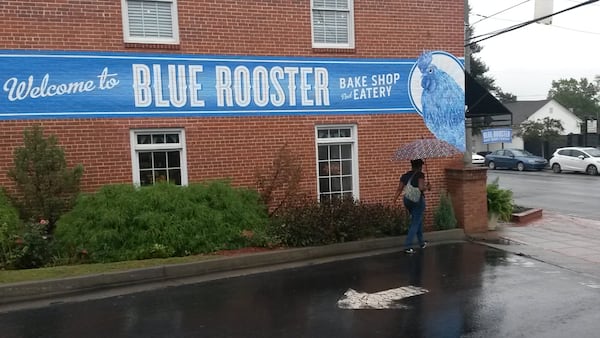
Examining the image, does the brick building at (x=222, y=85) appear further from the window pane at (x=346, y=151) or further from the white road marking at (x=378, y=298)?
the white road marking at (x=378, y=298)

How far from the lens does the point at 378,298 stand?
6.66 metres

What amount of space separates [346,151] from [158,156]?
3.87 meters

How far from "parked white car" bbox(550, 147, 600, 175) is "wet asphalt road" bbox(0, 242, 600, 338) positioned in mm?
24500

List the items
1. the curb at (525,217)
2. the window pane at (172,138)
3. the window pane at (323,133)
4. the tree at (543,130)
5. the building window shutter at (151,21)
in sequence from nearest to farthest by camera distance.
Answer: the building window shutter at (151,21), the window pane at (172,138), the window pane at (323,133), the curb at (525,217), the tree at (543,130)

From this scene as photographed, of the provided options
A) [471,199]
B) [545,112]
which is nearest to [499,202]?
[471,199]

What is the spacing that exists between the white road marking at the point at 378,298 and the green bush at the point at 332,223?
7.55 feet

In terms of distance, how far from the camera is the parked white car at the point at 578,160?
2960 centimetres

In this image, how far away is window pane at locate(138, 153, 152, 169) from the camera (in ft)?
32.2

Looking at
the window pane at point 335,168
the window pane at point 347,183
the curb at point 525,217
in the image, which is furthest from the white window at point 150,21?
the curb at point 525,217

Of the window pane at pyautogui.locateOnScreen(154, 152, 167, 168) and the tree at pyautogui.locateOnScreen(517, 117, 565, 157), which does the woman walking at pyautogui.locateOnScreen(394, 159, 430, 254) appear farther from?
the tree at pyautogui.locateOnScreen(517, 117, 565, 157)

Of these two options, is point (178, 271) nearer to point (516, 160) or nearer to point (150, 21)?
point (150, 21)

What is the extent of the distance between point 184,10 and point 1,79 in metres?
3.28

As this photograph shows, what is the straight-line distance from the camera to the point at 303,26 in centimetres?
1066

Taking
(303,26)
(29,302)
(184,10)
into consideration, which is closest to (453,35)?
(303,26)
